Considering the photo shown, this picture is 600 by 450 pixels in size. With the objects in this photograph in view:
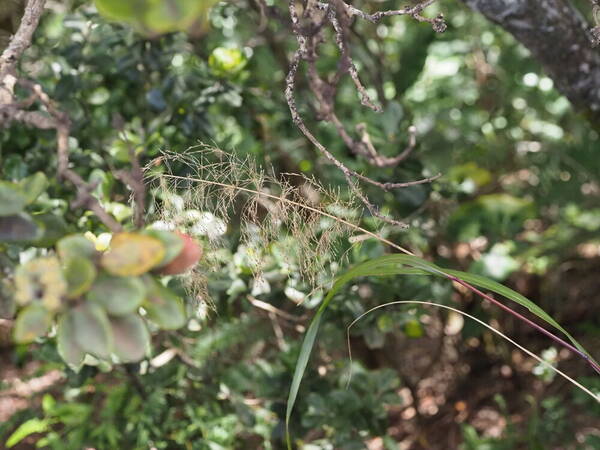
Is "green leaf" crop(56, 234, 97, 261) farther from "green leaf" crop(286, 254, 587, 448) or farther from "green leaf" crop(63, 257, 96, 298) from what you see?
"green leaf" crop(286, 254, 587, 448)

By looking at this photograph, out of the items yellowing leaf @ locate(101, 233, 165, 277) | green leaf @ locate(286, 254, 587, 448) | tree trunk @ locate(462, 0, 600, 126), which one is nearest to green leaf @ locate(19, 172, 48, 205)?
yellowing leaf @ locate(101, 233, 165, 277)

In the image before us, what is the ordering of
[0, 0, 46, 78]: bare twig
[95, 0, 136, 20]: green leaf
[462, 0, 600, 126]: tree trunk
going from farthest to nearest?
[462, 0, 600, 126]: tree trunk
[0, 0, 46, 78]: bare twig
[95, 0, 136, 20]: green leaf

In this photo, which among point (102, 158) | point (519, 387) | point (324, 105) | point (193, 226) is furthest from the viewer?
point (519, 387)

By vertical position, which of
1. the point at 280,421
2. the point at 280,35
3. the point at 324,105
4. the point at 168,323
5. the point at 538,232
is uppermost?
the point at 168,323

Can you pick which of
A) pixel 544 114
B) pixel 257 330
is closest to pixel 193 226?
pixel 257 330

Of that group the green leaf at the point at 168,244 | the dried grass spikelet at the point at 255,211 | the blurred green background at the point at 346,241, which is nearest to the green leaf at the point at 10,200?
the green leaf at the point at 168,244

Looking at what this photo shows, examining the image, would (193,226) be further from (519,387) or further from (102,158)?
(519,387)
